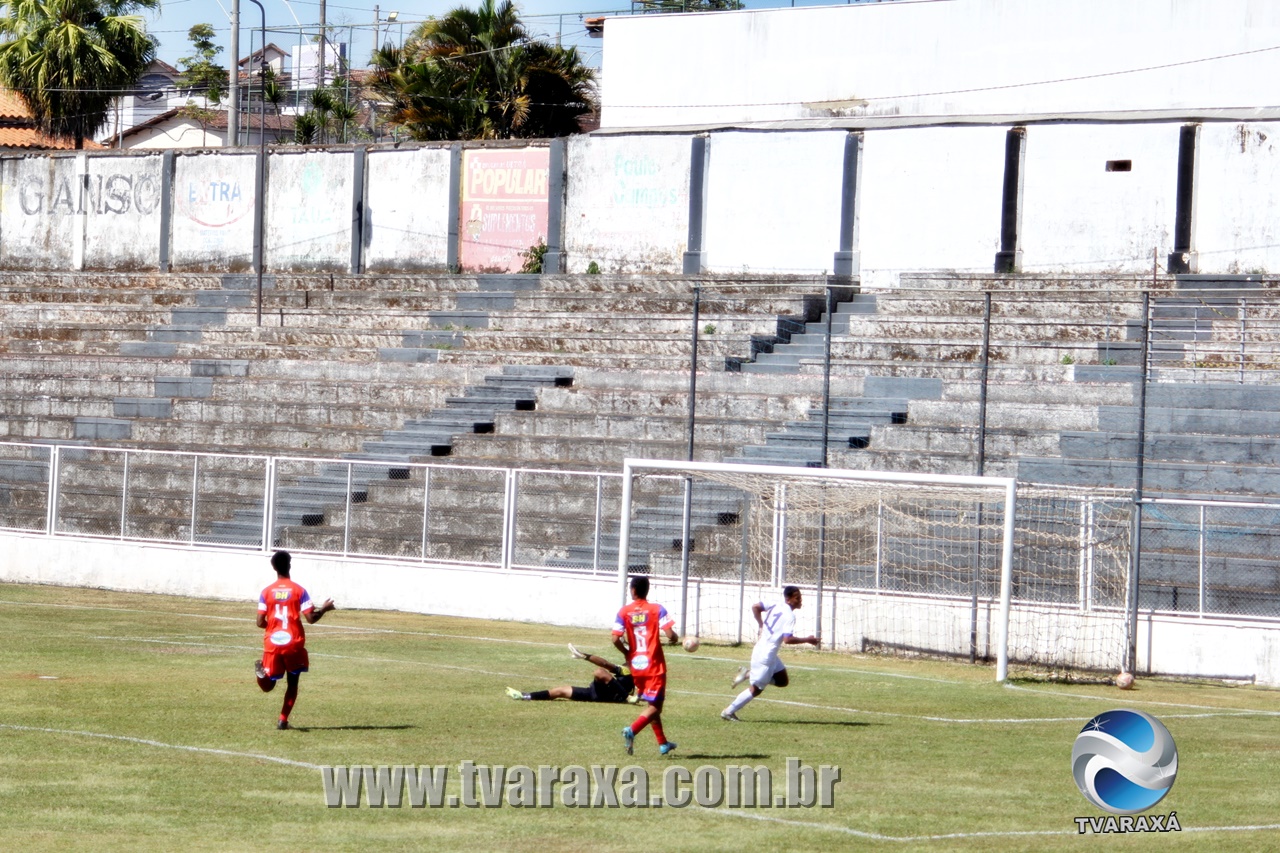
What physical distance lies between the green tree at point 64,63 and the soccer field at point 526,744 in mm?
27320

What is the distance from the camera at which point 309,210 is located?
37000 millimetres

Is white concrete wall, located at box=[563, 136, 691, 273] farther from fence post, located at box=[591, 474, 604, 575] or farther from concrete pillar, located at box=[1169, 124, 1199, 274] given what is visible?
fence post, located at box=[591, 474, 604, 575]

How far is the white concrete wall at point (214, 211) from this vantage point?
37.5 meters

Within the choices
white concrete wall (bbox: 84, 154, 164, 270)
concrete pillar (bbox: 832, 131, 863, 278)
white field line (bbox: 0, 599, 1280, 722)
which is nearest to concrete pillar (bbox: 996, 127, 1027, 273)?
concrete pillar (bbox: 832, 131, 863, 278)

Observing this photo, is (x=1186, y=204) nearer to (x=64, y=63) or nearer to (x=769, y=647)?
(x=769, y=647)

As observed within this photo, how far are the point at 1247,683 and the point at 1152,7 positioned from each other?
65.9 ft

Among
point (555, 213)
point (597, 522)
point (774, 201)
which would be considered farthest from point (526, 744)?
point (555, 213)

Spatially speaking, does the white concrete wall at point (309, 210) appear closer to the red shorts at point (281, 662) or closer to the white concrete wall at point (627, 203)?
the white concrete wall at point (627, 203)

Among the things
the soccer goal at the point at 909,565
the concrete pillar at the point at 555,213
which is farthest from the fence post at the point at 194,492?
A: the concrete pillar at the point at 555,213

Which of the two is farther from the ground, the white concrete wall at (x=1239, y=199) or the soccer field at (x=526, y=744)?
the white concrete wall at (x=1239, y=199)

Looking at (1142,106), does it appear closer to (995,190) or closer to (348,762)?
(995,190)

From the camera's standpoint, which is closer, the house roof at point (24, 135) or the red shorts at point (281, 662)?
the red shorts at point (281, 662)

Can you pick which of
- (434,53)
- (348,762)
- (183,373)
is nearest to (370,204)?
(183,373)

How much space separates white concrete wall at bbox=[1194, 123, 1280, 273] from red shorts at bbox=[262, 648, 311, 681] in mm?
20799
